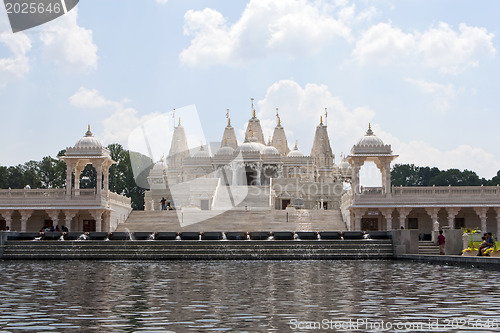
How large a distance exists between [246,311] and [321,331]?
258 cm

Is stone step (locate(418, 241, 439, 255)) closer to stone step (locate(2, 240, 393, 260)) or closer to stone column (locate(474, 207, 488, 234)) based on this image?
stone step (locate(2, 240, 393, 260))

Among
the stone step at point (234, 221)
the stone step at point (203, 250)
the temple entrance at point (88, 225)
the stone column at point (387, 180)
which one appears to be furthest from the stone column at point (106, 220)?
the stone column at point (387, 180)

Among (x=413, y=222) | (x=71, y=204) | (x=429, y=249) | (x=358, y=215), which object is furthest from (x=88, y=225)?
(x=429, y=249)

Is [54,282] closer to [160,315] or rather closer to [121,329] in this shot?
[160,315]

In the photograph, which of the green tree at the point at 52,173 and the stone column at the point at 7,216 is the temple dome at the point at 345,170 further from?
the stone column at the point at 7,216

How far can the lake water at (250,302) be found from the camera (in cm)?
1116

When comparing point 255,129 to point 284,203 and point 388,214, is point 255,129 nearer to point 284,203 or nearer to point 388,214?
point 284,203

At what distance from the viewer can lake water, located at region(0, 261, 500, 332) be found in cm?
1116

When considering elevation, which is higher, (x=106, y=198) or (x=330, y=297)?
(x=106, y=198)

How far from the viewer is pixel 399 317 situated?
11.9 meters

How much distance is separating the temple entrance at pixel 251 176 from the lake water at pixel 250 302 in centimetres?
5477

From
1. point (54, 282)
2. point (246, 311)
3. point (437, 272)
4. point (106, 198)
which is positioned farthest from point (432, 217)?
point (246, 311)

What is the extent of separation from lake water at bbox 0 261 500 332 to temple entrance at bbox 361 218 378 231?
85.9 ft

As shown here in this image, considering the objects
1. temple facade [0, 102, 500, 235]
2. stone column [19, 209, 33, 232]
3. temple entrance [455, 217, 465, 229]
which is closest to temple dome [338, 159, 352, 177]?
temple facade [0, 102, 500, 235]
